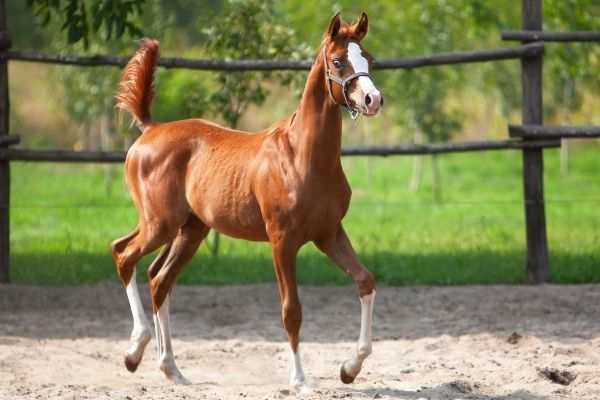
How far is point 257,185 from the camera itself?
507cm

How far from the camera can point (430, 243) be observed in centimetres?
996

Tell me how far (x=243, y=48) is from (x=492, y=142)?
7.87 ft

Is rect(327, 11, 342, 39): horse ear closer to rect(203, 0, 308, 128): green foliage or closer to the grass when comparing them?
the grass

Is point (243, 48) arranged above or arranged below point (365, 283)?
above

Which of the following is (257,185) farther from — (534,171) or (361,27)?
(534,171)

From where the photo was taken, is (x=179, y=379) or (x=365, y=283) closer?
(x=365, y=283)

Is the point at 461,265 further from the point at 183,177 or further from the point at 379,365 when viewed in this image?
the point at 183,177

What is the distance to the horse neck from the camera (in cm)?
488

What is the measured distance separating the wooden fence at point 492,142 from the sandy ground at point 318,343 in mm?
502

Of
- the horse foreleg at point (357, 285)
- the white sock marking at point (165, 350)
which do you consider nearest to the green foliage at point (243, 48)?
the white sock marking at point (165, 350)

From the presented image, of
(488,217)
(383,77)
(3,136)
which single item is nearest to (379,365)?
(3,136)

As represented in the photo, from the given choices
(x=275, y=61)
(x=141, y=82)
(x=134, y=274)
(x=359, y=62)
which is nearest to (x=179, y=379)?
→ (x=134, y=274)

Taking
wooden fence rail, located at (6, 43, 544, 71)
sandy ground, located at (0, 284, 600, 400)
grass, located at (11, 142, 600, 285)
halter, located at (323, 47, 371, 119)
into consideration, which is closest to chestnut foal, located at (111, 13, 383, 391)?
halter, located at (323, 47, 371, 119)

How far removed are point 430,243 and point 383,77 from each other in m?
7.10
